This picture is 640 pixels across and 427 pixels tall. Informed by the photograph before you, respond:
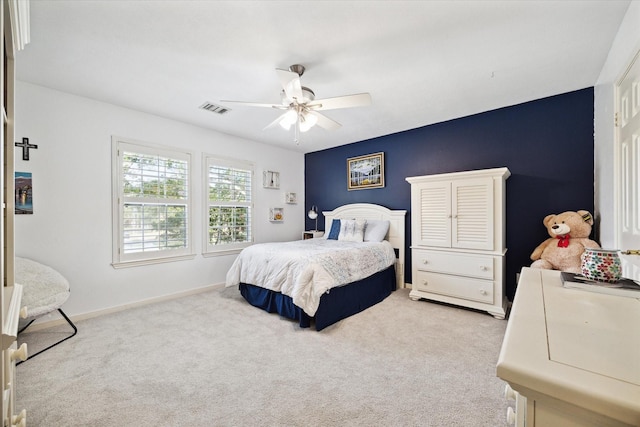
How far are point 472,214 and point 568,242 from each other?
0.88 meters

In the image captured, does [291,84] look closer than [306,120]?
Yes

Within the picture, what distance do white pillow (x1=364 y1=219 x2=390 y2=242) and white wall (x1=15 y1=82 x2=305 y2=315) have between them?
8.35 ft

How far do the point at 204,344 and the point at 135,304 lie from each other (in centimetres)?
157

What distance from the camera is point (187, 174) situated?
389 centimetres

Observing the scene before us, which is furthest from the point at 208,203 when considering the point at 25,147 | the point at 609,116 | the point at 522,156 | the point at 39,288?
the point at 609,116

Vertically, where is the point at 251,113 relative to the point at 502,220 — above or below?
above

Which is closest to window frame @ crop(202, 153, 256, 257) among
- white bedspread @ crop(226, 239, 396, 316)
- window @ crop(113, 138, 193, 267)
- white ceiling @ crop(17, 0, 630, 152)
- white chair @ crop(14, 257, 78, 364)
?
window @ crop(113, 138, 193, 267)

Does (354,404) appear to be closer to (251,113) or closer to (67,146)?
(251,113)

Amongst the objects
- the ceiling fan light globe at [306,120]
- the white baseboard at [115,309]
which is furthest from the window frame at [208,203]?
the ceiling fan light globe at [306,120]

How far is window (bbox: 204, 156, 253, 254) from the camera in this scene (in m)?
4.17

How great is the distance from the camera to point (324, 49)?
216 cm

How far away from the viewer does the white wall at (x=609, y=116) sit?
1.67 m

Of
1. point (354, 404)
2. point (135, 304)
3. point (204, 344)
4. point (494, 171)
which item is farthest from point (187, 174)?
point (494, 171)

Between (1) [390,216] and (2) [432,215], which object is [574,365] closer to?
(2) [432,215]
